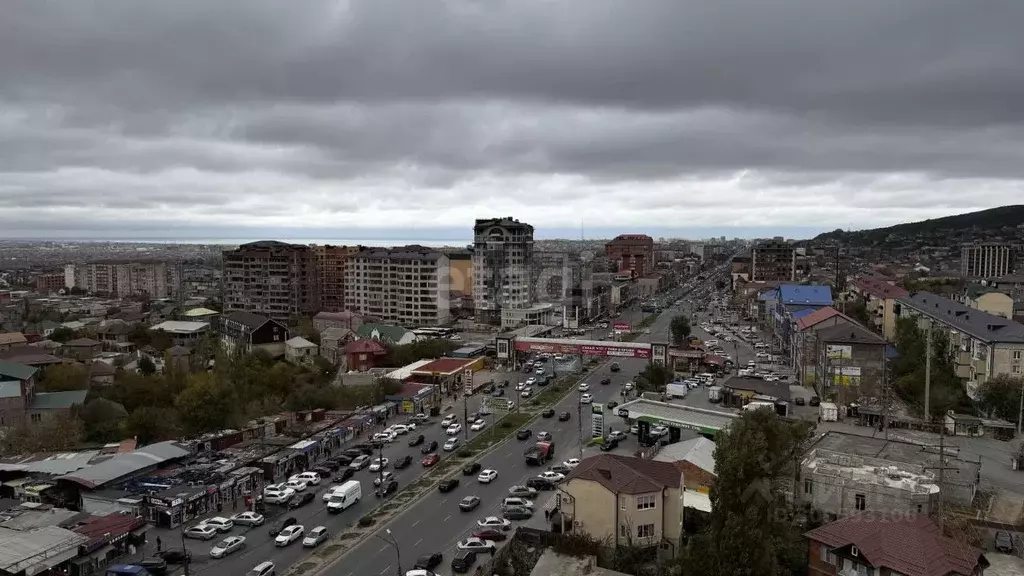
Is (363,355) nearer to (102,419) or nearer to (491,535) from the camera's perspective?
(102,419)

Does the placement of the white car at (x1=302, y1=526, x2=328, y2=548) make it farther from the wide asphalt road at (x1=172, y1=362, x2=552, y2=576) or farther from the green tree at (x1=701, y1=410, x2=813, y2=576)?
the green tree at (x1=701, y1=410, x2=813, y2=576)

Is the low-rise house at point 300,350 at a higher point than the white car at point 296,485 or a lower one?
higher

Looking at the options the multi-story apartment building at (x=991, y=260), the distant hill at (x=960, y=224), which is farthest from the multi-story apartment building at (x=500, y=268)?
→ the distant hill at (x=960, y=224)

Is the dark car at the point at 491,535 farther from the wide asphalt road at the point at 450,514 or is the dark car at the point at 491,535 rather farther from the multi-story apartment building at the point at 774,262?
the multi-story apartment building at the point at 774,262

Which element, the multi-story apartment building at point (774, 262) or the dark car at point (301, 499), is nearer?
the dark car at point (301, 499)

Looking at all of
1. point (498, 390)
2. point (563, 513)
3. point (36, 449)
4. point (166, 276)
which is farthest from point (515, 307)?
point (166, 276)

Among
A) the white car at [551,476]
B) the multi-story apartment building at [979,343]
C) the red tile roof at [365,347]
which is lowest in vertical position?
the white car at [551,476]

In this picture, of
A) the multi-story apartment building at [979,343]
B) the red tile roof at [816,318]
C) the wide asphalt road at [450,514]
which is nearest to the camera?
the wide asphalt road at [450,514]
